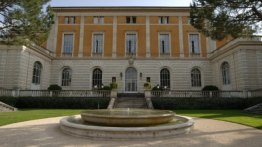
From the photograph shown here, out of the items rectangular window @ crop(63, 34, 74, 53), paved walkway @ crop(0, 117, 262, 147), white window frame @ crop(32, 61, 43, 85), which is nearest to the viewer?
paved walkway @ crop(0, 117, 262, 147)

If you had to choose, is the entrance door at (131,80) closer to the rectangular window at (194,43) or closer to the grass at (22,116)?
the rectangular window at (194,43)

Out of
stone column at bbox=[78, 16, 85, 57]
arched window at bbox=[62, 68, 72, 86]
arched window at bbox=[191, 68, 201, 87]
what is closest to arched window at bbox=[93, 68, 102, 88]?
stone column at bbox=[78, 16, 85, 57]

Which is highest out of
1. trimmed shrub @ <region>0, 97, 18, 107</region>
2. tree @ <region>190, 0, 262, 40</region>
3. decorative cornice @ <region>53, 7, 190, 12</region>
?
decorative cornice @ <region>53, 7, 190, 12</region>

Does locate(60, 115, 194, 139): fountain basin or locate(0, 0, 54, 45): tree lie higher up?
locate(0, 0, 54, 45): tree

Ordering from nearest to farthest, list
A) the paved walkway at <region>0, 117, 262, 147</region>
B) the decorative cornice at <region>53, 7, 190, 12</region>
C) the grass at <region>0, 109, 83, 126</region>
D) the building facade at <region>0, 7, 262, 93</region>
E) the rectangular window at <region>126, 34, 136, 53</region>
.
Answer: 1. the paved walkway at <region>0, 117, 262, 147</region>
2. the grass at <region>0, 109, 83, 126</region>
3. the building facade at <region>0, 7, 262, 93</region>
4. the rectangular window at <region>126, 34, 136, 53</region>
5. the decorative cornice at <region>53, 7, 190, 12</region>

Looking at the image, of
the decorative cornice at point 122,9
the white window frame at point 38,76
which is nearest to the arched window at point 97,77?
the white window frame at point 38,76

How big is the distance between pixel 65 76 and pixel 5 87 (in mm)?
7577

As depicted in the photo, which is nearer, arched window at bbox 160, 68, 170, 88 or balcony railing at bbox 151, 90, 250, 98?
balcony railing at bbox 151, 90, 250, 98

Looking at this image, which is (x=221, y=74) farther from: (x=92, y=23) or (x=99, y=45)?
(x=92, y=23)

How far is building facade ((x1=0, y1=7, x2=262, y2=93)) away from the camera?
24.1m

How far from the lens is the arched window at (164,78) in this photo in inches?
965

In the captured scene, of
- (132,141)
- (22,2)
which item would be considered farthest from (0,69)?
(132,141)

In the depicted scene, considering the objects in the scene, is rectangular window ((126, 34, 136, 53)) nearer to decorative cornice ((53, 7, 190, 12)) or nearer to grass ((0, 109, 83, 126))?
decorative cornice ((53, 7, 190, 12))

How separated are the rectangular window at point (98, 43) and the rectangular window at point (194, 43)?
43.2ft
